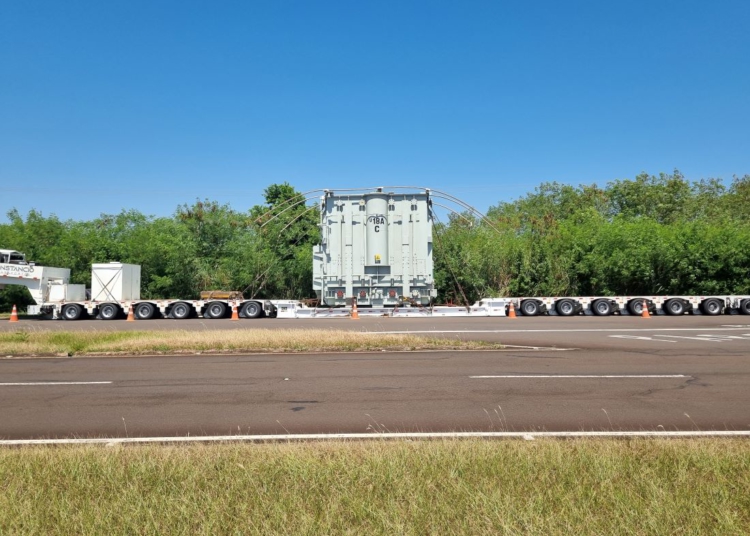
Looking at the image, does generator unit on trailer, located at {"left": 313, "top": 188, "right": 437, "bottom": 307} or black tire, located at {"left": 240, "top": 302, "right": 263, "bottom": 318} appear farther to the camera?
black tire, located at {"left": 240, "top": 302, "right": 263, "bottom": 318}

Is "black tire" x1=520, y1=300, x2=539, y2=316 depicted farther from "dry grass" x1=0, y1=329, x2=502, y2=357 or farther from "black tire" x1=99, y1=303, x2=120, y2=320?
"black tire" x1=99, y1=303, x2=120, y2=320

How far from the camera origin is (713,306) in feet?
92.3

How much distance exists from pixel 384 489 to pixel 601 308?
26064 millimetres

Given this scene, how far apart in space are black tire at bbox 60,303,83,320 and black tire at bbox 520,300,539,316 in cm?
2166

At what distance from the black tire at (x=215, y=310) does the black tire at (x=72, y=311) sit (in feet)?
20.6

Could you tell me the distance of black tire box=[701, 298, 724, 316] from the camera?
28.0 meters

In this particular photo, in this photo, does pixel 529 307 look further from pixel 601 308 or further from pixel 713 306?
pixel 713 306

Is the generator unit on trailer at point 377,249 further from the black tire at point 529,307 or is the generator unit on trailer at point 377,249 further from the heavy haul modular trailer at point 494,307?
the black tire at point 529,307

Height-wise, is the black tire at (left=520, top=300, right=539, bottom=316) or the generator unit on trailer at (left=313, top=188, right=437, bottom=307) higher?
the generator unit on trailer at (left=313, top=188, right=437, bottom=307)

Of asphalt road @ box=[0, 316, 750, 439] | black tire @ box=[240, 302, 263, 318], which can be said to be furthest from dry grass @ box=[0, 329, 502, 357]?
black tire @ box=[240, 302, 263, 318]

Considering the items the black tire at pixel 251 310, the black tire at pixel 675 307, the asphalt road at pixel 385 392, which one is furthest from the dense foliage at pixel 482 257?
the asphalt road at pixel 385 392

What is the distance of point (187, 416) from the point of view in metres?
7.45

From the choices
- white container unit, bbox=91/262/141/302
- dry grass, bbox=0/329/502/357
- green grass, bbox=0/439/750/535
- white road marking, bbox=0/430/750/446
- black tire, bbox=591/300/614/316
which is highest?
white container unit, bbox=91/262/141/302

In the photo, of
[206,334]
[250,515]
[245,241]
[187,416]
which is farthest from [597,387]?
[245,241]
